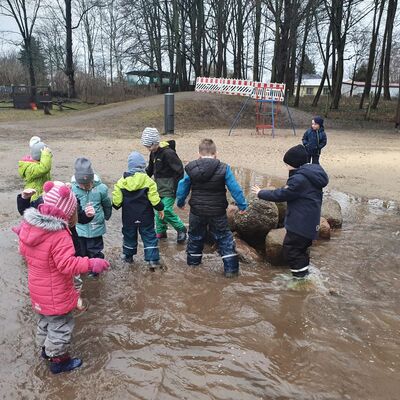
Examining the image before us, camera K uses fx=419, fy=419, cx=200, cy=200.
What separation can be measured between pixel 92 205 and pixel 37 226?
1675mm

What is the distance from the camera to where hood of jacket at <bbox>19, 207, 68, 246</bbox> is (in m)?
2.86

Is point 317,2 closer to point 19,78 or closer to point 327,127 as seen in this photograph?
point 327,127

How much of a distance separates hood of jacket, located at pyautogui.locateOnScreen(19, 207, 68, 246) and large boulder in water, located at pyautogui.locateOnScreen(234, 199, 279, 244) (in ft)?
11.4

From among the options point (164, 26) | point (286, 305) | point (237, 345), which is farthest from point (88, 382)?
point (164, 26)

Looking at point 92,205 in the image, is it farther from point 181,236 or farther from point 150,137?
point 181,236

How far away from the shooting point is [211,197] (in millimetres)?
4738

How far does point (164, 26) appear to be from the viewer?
127 ft

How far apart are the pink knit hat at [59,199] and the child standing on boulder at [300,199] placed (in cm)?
220

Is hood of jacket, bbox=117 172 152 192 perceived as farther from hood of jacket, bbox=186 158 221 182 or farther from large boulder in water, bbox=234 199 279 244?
large boulder in water, bbox=234 199 279 244

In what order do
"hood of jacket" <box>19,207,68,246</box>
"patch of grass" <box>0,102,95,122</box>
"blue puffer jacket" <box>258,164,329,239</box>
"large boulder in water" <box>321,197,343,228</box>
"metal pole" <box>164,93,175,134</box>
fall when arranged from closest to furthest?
"hood of jacket" <box>19,207,68,246</box>, "blue puffer jacket" <box>258,164,329,239</box>, "large boulder in water" <box>321,197,343,228</box>, "metal pole" <box>164,93,175,134</box>, "patch of grass" <box>0,102,95,122</box>

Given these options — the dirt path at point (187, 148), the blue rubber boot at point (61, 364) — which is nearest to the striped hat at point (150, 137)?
the dirt path at point (187, 148)

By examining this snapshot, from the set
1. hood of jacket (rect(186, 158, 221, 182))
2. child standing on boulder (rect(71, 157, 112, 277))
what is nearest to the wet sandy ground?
child standing on boulder (rect(71, 157, 112, 277))

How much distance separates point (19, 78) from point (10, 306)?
3522 centimetres

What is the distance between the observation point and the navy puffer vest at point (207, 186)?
4.66m
